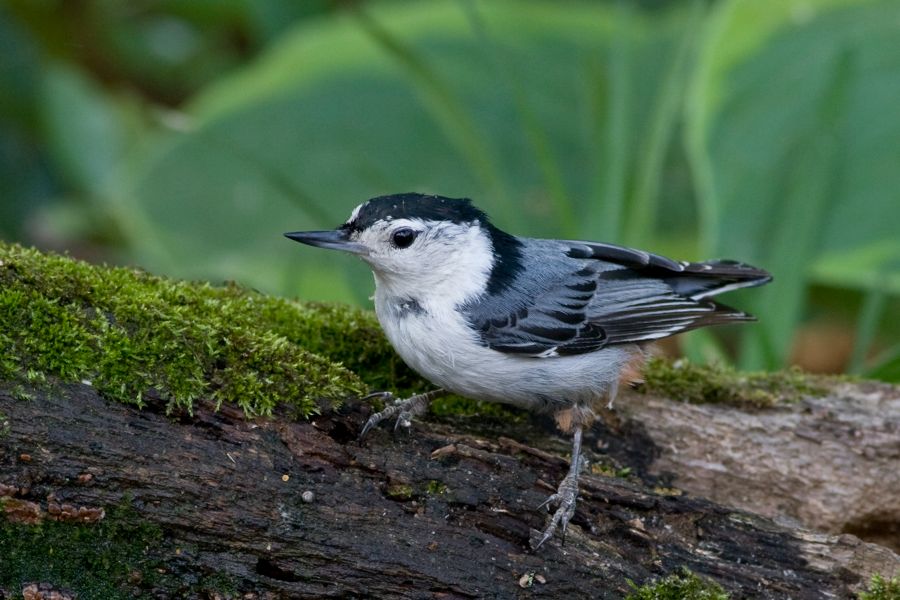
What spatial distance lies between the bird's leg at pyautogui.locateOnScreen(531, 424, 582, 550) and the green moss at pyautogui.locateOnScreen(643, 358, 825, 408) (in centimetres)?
76

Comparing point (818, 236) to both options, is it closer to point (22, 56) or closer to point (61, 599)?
point (61, 599)

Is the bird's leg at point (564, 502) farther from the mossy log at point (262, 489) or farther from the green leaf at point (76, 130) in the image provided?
the green leaf at point (76, 130)

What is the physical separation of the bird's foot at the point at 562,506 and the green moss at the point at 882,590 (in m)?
0.85

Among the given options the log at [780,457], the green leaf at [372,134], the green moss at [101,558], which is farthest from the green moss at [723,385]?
the green moss at [101,558]

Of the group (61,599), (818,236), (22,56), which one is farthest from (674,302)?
(22,56)

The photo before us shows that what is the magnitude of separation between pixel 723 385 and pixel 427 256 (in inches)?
49.7

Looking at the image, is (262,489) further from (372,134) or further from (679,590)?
(372,134)

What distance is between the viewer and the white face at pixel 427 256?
3.05 m

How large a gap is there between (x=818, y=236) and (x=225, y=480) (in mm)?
2971

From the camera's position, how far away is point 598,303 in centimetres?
325

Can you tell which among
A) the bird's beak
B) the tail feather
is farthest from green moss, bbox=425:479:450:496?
the tail feather

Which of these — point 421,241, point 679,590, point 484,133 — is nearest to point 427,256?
point 421,241

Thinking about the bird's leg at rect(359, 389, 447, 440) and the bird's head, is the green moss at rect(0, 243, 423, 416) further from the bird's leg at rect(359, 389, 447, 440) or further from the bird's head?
the bird's head

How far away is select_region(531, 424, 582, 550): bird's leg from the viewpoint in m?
2.68
